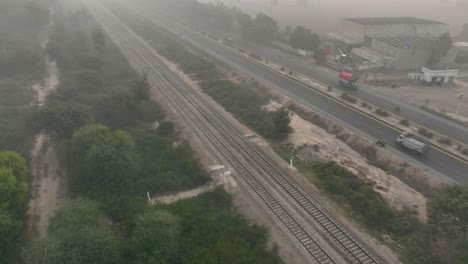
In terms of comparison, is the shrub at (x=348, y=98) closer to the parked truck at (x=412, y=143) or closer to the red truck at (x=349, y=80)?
the red truck at (x=349, y=80)

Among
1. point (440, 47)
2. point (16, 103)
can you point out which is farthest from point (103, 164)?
point (440, 47)

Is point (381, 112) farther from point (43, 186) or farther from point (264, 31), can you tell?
point (264, 31)

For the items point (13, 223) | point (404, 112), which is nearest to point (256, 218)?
point (13, 223)

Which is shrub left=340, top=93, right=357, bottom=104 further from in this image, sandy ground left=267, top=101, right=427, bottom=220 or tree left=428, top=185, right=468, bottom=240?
tree left=428, top=185, right=468, bottom=240

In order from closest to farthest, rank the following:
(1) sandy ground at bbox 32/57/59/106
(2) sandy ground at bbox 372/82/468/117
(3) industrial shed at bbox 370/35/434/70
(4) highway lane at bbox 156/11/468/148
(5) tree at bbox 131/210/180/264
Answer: (5) tree at bbox 131/210/180/264, (4) highway lane at bbox 156/11/468/148, (2) sandy ground at bbox 372/82/468/117, (1) sandy ground at bbox 32/57/59/106, (3) industrial shed at bbox 370/35/434/70

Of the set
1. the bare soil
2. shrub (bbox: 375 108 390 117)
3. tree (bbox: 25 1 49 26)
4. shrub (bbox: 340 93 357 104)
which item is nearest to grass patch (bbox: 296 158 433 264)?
shrub (bbox: 375 108 390 117)

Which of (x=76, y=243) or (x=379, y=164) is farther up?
(x=76, y=243)
